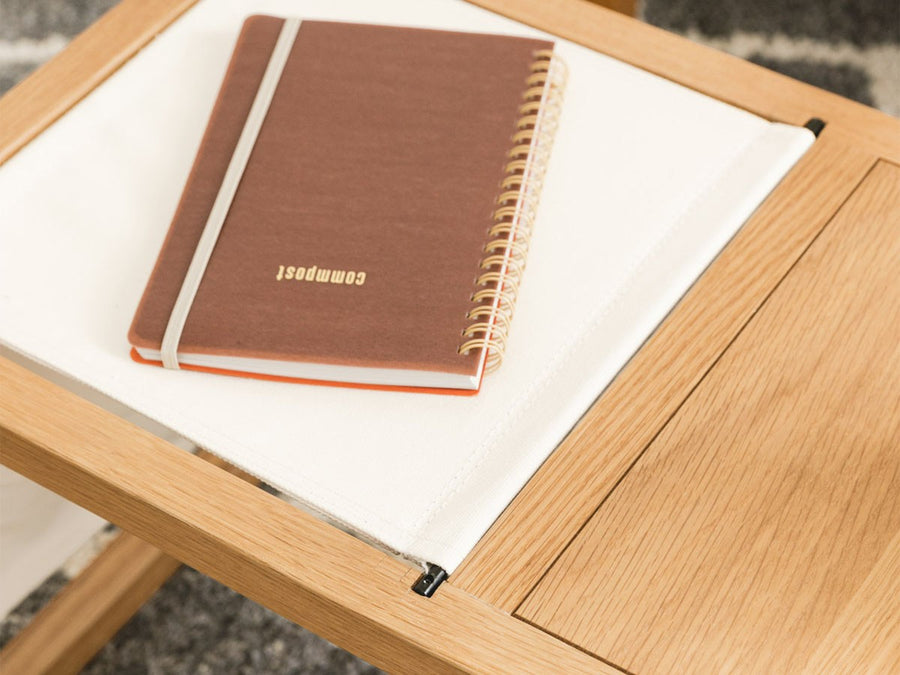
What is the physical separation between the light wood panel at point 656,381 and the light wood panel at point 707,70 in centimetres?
2

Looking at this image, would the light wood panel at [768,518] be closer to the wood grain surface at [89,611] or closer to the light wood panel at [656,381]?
the light wood panel at [656,381]

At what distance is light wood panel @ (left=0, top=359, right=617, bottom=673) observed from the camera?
451 mm

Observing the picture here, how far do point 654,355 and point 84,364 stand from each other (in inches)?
11.0

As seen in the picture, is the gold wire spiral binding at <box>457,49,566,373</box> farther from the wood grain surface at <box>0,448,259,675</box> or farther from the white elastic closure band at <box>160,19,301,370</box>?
the wood grain surface at <box>0,448,259,675</box>

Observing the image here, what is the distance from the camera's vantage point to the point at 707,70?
68cm

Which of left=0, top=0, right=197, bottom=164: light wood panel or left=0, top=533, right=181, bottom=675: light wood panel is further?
left=0, top=533, right=181, bottom=675: light wood panel

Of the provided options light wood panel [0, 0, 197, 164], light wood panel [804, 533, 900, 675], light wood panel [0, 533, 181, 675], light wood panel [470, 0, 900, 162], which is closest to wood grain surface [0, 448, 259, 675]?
light wood panel [0, 533, 181, 675]

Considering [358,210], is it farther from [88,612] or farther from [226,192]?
[88,612]

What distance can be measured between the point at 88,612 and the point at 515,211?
54 centimetres

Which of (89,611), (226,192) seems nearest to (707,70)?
(226,192)

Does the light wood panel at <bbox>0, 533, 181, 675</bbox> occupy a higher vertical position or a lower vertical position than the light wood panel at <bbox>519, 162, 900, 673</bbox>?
lower

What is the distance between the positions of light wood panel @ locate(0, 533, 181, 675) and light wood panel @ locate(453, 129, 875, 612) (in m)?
0.51

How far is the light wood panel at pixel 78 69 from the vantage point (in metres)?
0.64

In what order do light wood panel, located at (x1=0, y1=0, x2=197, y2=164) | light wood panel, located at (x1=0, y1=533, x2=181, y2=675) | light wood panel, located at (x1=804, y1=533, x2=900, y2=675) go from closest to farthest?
light wood panel, located at (x1=804, y1=533, x2=900, y2=675)
light wood panel, located at (x1=0, y1=0, x2=197, y2=164)
light wood panel, located at (x1=0, y1=533, x2=181, y2=675)
